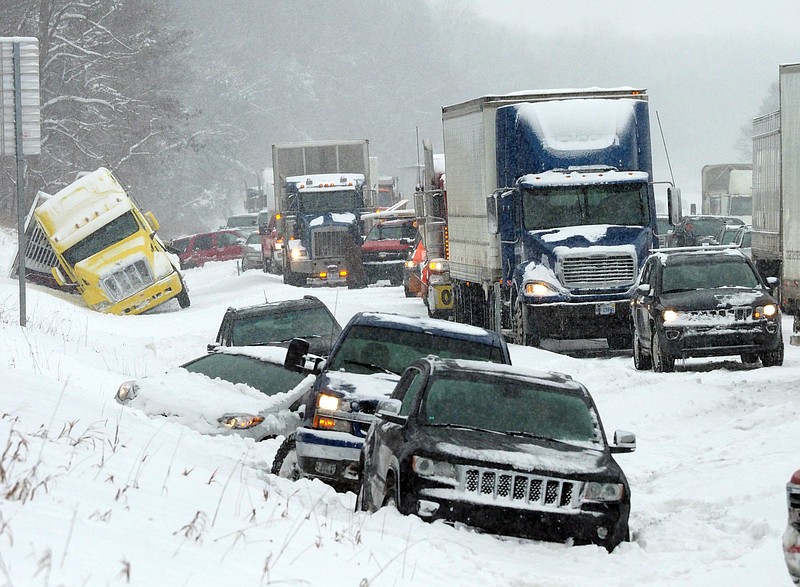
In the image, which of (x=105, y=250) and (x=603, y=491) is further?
(x=105, y=250)

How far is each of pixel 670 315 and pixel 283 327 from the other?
540cm

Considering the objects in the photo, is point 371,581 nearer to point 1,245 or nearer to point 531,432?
point 531,432

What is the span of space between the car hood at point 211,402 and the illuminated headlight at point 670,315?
7.76 metres

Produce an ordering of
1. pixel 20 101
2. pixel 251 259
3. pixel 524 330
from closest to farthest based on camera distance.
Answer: pixel 20 101, pixel 524 330, pixel 251 259

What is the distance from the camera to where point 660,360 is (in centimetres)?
1958

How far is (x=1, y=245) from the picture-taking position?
5412 cm

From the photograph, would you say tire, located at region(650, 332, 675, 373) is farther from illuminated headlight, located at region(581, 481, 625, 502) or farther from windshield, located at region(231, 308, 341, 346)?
illuminated headlight, located at region(581, 481, 625, 502)

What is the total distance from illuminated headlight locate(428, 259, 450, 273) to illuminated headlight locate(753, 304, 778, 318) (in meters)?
11.3

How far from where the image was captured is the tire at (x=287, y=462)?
36.0ft

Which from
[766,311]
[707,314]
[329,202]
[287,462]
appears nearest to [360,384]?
[287,462]

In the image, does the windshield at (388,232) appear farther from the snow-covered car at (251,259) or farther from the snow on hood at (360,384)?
the snow on hood at (360,384)

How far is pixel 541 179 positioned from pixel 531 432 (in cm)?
1419

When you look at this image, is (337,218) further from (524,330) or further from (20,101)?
(20,101)

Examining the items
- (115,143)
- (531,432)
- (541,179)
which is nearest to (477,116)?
(541,179)
